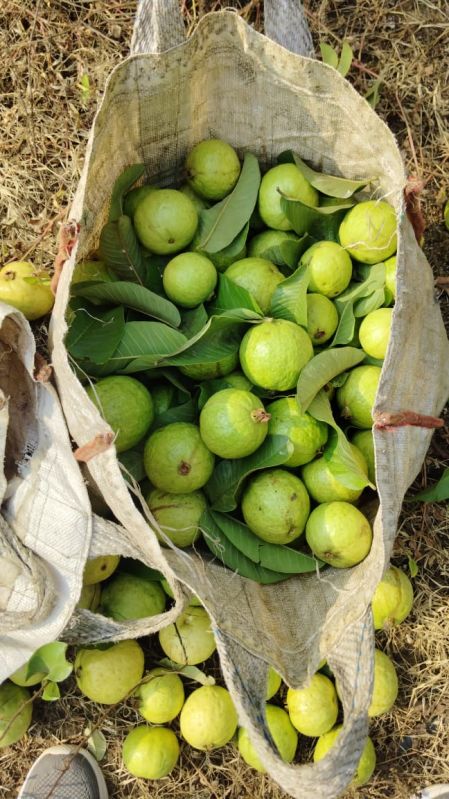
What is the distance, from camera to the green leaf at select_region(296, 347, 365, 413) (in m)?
1.43

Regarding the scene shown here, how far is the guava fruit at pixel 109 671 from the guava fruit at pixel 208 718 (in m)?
0.19

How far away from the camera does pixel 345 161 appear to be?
5.63 ft

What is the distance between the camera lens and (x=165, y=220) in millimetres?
1584

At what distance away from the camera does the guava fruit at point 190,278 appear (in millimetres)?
1572

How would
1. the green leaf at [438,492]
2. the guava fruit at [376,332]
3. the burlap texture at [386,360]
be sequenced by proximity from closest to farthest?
1. the burlap texture at [386,360]
2. the guava fruit at [376,332]
3. the green leaf at [438,492]

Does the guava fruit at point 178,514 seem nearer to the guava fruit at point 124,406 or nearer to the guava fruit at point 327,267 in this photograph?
the guava fruit at point 124,406

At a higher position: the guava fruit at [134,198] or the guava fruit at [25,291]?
the guava fruit at [134,198]

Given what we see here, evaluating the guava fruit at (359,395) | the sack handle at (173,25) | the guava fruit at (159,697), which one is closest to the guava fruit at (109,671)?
the guava fruit at (159,697)

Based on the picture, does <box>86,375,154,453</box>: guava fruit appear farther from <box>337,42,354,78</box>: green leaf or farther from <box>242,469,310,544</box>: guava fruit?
<box>337,42,354,78</box>: green leaf

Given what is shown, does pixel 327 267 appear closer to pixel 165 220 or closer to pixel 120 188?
pixel 165 220

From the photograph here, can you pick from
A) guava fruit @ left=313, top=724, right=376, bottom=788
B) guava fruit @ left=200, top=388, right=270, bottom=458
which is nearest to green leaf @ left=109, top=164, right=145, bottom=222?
guava fruit @ left=200, top=388, right=270, bottom=458

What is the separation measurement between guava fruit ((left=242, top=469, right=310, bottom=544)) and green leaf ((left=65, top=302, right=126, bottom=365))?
50cm

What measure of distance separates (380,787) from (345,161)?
6.65 feet

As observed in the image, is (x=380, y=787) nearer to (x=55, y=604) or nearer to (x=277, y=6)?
(x=55, y=604)
